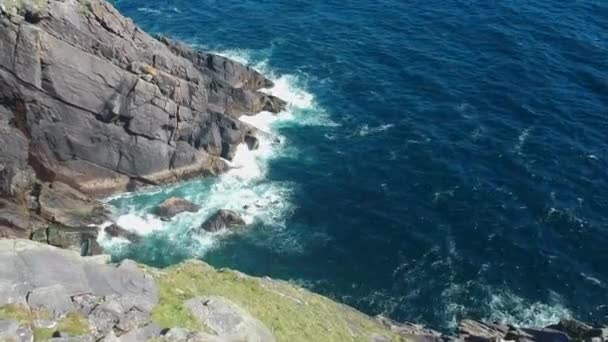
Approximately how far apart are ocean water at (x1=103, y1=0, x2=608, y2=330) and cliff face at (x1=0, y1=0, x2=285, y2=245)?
3.55 metres

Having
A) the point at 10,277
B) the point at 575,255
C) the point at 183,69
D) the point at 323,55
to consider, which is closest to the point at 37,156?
the point at 183,69

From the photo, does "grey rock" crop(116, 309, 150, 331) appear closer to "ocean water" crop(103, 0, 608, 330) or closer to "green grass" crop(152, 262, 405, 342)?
"green grass" crop(152, 262, 405, 342)

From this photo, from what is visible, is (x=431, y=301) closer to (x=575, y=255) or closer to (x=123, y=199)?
(x=575, y=255)

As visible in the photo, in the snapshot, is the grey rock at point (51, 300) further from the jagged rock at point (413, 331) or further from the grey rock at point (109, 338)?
the jagged rock at point (413, 331)

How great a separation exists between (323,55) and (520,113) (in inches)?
1325

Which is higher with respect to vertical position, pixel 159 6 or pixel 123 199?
pixel 159 6

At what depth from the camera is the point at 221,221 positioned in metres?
72.8

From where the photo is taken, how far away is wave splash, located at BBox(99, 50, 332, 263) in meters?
70.5

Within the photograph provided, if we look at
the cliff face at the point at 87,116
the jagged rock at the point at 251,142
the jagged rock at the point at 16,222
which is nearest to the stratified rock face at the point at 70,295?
the jagged rock at the point at 16,222

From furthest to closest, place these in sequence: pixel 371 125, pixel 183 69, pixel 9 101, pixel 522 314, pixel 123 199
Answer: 1. pixel 371 125
2. pixel 183 69
3. pixel 123 199
4. pixel 9 101
5. pixel 522 314

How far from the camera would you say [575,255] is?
69.6 meters

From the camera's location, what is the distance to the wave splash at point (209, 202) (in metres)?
70.5

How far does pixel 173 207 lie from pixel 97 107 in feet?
46.1

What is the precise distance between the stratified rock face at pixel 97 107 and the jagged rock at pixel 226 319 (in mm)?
41020
